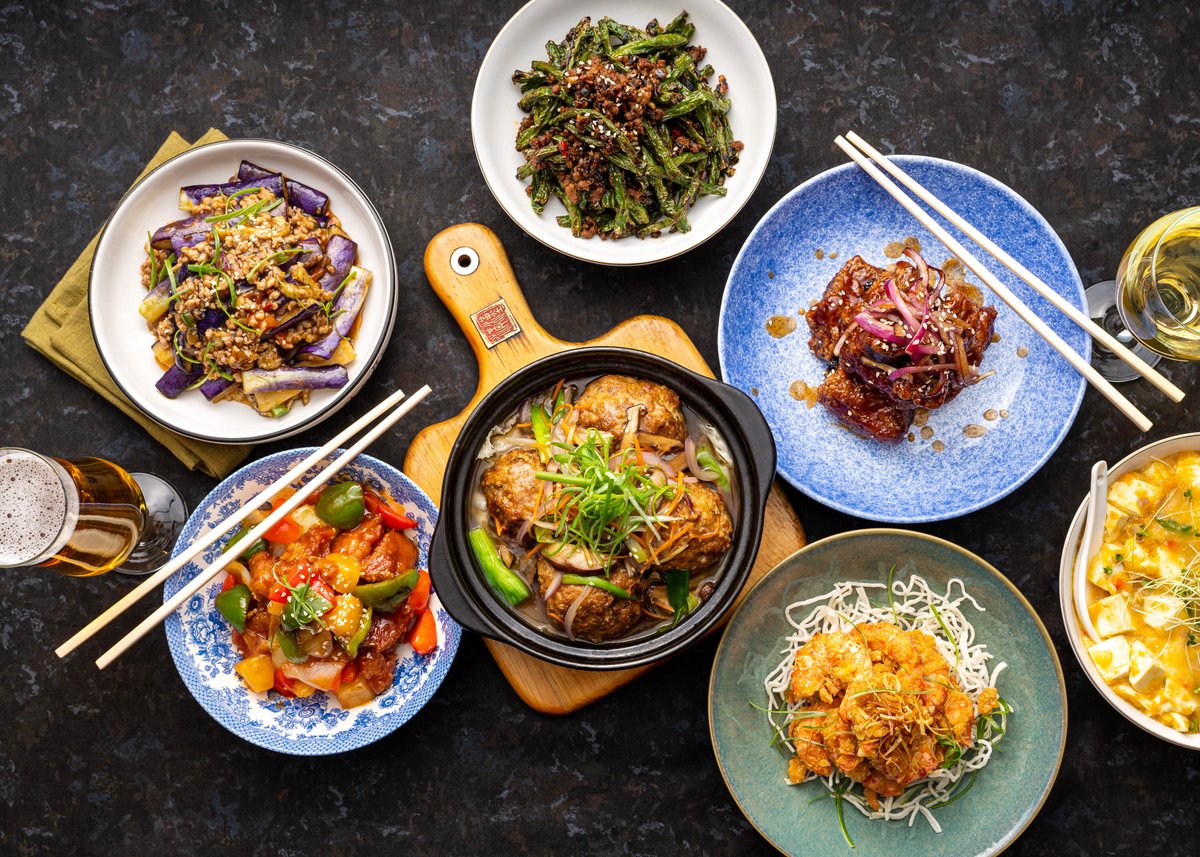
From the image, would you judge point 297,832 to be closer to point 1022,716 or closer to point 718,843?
point 718,843

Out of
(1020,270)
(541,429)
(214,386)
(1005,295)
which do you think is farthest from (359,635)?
(1020,270)

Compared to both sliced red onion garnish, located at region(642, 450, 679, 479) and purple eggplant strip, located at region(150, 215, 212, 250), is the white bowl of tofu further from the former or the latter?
purple eggplant strip, located at region(150, 215, 212, 250)

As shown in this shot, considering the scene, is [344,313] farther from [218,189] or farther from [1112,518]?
[1112,518]

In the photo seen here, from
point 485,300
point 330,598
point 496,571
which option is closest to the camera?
point 496,571

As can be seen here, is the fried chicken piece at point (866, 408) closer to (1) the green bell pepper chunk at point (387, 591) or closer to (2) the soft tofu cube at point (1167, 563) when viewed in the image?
(2) the soft tofu cube at point (1167, 563)

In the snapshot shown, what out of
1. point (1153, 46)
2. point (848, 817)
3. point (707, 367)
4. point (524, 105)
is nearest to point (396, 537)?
point (707, 367)
